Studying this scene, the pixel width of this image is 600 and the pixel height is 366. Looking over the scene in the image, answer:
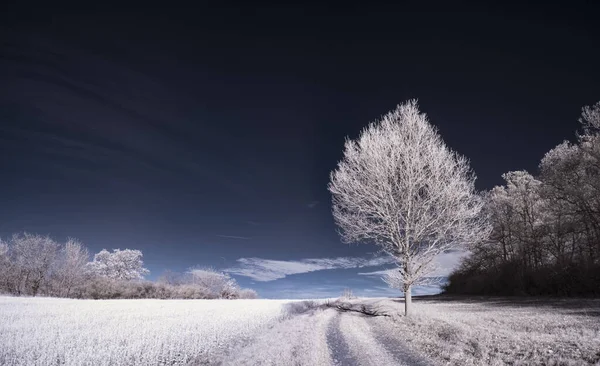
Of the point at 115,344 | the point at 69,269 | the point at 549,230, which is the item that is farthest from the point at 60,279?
the point at 549,230

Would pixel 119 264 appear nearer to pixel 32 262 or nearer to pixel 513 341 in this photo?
pixel 32 262

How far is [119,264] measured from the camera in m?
78.1

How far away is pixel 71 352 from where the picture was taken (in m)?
10.9

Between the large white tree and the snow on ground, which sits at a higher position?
the large white tree

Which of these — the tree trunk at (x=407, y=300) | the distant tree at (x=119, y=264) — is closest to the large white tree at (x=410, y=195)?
the tree trunk at (x=407, y=300)

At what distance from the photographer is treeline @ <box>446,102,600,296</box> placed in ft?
91.4

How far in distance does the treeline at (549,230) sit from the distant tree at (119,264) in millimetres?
73008

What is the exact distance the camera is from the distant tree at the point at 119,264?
7630cm

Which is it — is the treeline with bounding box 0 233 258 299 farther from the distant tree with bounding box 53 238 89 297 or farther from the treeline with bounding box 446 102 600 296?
the treeline with bounding box 446 102 600 296

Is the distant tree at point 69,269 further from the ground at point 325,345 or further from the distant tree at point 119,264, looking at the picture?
the ground at point 325,345

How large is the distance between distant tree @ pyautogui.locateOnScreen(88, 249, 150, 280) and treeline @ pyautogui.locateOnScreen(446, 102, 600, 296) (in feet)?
240

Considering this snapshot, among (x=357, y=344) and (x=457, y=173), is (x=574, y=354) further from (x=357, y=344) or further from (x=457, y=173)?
(x=457, y=173)

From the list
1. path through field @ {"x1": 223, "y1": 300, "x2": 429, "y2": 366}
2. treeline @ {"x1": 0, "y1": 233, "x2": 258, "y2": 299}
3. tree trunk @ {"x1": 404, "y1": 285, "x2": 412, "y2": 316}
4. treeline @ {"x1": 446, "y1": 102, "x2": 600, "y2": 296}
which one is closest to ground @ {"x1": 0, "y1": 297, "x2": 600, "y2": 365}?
path through field @ {"x1": 223, "y1": 300, "x2": 429, "y2": 366}

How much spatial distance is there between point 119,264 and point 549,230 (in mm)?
85020
